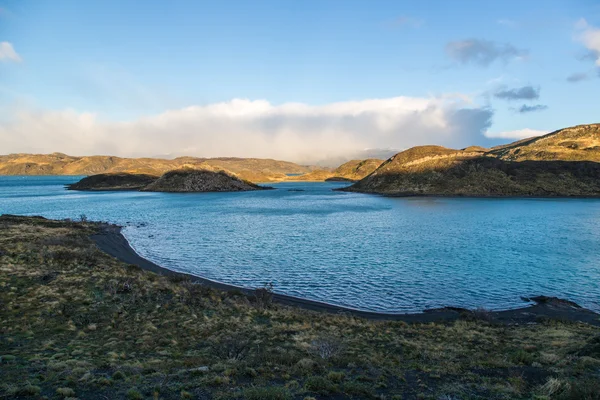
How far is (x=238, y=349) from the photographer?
14164mm

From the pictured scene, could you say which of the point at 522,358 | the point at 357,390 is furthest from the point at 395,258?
the point at 357,390

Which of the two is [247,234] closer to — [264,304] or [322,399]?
[264,304]

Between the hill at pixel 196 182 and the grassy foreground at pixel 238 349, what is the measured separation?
525 ft

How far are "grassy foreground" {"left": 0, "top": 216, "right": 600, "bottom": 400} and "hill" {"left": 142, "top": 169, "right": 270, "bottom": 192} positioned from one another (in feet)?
525

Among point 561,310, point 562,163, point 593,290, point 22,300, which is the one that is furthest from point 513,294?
point 562,163

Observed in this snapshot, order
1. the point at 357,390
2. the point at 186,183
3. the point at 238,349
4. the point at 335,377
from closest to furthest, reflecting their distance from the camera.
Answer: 1. the point at 357,390
2. the point at 335,377
3. the point at 238,349
4. the point at 186,183

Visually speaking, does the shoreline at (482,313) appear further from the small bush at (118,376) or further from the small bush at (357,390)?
the small bush at (118,376)

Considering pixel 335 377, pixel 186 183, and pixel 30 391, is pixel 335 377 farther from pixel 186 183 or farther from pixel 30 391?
pixel 186 183

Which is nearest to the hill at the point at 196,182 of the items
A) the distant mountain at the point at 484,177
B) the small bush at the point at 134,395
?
the distant mountain at the point at 484,177

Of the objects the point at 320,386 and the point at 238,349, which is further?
the point at 238,349

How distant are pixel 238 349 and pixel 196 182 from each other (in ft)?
579

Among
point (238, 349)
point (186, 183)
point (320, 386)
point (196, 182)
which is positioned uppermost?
point (196, 182)

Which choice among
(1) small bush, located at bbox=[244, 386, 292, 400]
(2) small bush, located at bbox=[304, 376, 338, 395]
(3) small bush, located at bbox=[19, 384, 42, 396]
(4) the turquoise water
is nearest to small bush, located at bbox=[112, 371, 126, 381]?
(3) small bush, located at bbox=[19, 384, 42, 396]

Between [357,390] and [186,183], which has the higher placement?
[186,183]
